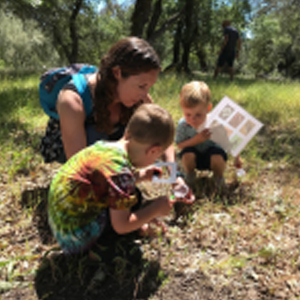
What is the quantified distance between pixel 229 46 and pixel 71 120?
7680 mm

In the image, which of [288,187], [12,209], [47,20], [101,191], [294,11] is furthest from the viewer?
[294,11]

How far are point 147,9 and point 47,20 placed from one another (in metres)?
2.48

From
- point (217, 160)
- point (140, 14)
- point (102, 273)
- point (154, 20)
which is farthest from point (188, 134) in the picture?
point (154, 20)

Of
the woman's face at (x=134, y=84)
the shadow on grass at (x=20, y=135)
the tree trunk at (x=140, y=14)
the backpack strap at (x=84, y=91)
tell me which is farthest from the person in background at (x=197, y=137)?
the tree trunk at (x=140, y=14)

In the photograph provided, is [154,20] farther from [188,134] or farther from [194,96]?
[194,96]

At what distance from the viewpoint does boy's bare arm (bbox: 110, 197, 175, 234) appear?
55.1 inches

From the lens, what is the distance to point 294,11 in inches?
382

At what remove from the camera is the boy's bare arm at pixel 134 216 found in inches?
55.1

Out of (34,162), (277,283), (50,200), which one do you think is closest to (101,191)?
(50,200)

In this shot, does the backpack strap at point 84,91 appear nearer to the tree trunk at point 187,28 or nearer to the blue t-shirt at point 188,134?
the blue t-shirt at point 188,134

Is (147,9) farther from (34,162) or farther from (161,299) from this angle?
(161,299)

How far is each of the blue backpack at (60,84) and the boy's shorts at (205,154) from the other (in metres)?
1.00

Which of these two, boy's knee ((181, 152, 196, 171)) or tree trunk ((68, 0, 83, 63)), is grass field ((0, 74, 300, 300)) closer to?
boy's knee ((181, 152, 196, 171))

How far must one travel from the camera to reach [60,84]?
6.66 feet
